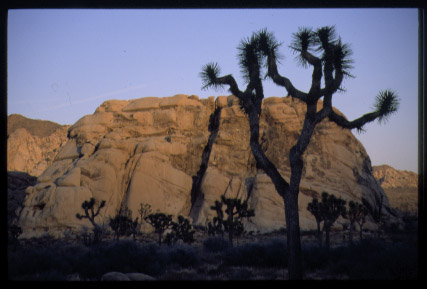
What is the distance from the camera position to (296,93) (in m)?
11.5

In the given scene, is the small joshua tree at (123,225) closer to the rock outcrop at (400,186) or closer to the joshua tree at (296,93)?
the joshua tree at (296,93)

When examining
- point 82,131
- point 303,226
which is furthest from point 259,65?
point 82,131

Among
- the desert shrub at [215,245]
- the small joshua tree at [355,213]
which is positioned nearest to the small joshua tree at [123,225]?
the desert shrub at [215,245]

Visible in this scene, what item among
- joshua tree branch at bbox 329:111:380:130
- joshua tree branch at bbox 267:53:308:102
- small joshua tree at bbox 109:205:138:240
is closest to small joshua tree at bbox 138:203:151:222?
small joshua tree at bbox 109:205:138:240

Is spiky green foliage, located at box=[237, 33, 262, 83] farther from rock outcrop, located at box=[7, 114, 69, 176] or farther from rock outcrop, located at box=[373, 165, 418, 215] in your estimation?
rock outcrop, located at box=[7, 114, 69, 176]

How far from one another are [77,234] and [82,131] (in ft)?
52.2

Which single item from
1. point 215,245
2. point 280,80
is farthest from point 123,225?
point 280,80

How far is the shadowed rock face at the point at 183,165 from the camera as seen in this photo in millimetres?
37594

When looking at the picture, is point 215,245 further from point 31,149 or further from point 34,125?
point 34,125

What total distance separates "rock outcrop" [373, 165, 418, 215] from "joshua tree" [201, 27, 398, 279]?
3721cm

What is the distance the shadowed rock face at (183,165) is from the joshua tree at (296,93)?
23438 mm

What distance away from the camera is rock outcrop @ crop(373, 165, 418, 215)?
48.7 m

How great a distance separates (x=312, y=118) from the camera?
439 inches
